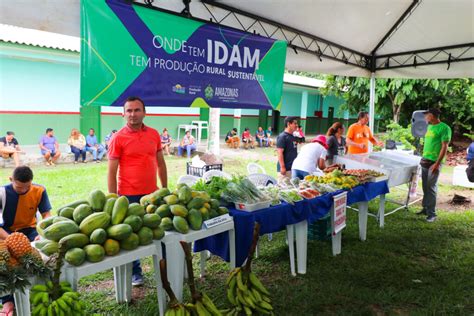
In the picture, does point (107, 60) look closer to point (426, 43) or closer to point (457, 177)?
point (426, 43)

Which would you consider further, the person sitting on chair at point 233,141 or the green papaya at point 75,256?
the person sitting on chair at point 233,141

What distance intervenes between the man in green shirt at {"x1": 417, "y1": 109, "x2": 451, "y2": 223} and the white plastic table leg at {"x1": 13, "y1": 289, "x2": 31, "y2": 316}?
5.82m

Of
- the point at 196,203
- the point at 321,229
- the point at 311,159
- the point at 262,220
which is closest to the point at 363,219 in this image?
the point at 321,229

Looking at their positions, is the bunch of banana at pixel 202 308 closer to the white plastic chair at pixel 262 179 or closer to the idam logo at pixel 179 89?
the idam logo at pixel 179 89

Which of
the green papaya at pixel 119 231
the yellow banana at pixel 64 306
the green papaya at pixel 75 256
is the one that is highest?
the green papaya at pixel 119 231

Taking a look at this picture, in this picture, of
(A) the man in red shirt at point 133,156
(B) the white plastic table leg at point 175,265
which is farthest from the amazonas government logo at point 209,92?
(B) the white plastic table leg at point 175,265

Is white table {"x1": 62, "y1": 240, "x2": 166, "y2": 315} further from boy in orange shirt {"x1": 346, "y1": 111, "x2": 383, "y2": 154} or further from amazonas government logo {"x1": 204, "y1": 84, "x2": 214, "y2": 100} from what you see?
boy in orange shirt {"x1": 346, "y1": 111, "x2": 383, "y2": 154}

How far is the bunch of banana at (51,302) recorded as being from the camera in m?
1.75

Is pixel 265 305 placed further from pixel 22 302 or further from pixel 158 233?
pixel 22 302

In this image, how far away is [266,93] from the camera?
496 centimetres

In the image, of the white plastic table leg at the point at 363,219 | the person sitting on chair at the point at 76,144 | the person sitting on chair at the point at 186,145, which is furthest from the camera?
the person sitting on chair at the point at 186,145

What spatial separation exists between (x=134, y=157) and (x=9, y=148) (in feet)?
26.9

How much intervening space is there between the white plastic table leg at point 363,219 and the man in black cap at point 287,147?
45.5 inches

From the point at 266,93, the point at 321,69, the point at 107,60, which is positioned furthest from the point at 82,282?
the point at 321,69
